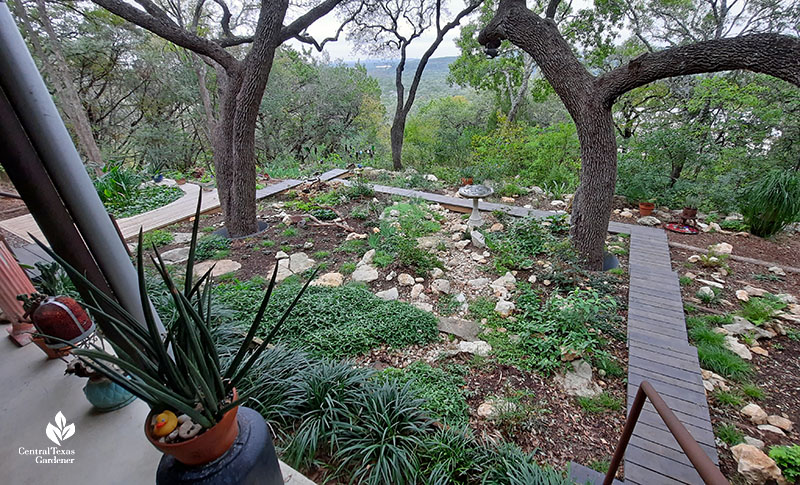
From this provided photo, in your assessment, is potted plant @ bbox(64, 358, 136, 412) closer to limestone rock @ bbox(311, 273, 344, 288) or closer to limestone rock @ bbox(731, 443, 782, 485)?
limestone rock @ bbox(311, 273, 344, 288)

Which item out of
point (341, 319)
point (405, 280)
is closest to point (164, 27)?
point (341, 319)

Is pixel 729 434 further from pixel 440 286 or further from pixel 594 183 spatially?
pixel 594 183

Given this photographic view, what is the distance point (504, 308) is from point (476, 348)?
0.61m

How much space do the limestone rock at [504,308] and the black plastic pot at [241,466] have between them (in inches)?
91.3

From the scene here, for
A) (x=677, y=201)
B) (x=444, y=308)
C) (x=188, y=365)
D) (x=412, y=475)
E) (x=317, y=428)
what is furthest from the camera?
(x=677, y=201)

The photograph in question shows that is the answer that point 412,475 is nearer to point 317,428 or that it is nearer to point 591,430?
point 317,428

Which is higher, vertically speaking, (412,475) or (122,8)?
(122,8)

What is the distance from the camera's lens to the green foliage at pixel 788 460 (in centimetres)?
161

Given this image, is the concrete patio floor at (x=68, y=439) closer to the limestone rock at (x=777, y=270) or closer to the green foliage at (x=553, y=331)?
the green foliage at (x=553, y=331)

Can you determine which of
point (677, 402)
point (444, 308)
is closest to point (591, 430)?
point (677, 402)

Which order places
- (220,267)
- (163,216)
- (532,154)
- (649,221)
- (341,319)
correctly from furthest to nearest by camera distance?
1. (532,154)
2. (163,216)
3. (649,221)
4. (220,267)
5. (341,319)

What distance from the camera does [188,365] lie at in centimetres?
84

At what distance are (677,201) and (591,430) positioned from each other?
5109 millimetres

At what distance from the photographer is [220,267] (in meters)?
3.77
